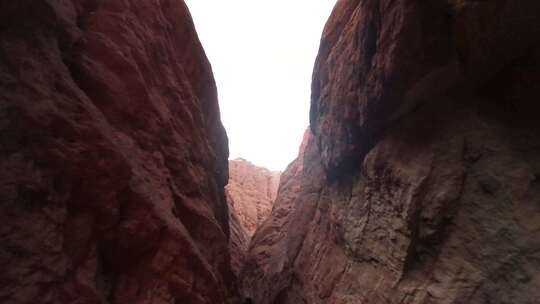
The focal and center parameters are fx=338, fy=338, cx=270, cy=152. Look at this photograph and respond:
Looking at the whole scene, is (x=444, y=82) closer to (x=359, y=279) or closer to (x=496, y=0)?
(x=496, y=0)

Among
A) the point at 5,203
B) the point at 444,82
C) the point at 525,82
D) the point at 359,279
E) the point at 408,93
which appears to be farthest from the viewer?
the point at 359,279

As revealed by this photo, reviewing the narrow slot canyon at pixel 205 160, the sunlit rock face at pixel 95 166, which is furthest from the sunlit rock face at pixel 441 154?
Answer: the sunlit rock face at pixel 95 166

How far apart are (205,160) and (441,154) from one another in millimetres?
6683

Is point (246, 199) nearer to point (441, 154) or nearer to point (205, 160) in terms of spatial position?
point (205, 160)

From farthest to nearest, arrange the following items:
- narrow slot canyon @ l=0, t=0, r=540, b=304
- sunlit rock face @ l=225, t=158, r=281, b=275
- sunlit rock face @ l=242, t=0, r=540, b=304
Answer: sunlit rock face @ l=225, t=158, r=281, b=275
sunlit rock face @ l=242, t=0, r=540, b=304
narrow slot canyon @ l=0, t=0, r=540, b=304

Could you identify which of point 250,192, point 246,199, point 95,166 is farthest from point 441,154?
point 250,192

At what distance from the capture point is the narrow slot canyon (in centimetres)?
473

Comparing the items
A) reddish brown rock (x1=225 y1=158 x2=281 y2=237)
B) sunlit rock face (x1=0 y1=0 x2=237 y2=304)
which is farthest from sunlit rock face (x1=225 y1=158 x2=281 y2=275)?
sunlit rock face (x1=0 y1=0 x2=237 y2=304)

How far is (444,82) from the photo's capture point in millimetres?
7016

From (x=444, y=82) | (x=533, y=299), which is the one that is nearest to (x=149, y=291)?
(x=533, y=299)

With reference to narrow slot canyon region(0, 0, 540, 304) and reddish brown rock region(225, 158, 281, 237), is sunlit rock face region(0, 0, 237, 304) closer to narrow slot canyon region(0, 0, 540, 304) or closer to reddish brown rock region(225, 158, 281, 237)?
narrow slot canyon region(0, 0, 540, 304)

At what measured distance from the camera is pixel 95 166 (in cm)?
536

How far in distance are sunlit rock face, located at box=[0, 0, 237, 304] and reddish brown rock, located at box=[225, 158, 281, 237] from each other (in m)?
16.4

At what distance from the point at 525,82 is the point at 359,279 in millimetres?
5747
